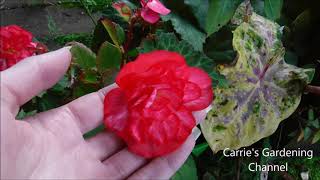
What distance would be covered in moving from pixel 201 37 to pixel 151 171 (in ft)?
1.10

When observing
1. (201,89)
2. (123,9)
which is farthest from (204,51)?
(201,89)

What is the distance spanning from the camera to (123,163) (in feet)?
3.01

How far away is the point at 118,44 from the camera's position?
3.55 ft

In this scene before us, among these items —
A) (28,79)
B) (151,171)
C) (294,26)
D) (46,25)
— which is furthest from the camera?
(46,25)

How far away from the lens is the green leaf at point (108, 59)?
3.30 ft

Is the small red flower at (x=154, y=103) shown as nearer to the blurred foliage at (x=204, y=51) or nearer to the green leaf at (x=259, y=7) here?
the blurred foliage at (x=204, y=51)

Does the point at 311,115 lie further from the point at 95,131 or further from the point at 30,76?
the point at 30,76

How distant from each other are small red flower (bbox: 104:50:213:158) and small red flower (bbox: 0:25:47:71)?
0.25 m

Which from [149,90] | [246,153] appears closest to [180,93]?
[149,90]

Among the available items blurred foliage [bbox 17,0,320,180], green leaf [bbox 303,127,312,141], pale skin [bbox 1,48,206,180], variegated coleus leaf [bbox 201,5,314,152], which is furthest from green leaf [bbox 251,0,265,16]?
pale skin [bbox 1,48,206,180]

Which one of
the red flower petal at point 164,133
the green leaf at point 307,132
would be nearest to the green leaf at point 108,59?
the red flower petal at point 164,133

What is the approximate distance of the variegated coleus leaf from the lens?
112 centimetres

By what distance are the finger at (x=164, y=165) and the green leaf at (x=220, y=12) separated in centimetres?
27

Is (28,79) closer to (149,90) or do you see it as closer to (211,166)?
(149,90)
